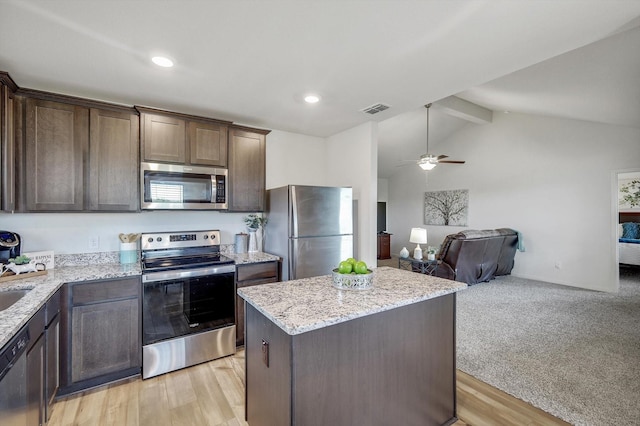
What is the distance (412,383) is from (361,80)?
2.24 m

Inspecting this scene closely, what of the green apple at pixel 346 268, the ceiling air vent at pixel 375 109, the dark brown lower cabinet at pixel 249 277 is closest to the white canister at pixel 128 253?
the dark brown lower cabinet at pixel 249 277

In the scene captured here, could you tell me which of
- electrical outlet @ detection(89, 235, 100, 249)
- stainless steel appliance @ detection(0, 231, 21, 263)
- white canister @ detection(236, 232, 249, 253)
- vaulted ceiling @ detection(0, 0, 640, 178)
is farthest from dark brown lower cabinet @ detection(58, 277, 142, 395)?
vaulted ceiling @ detection(0, 0, 640, 178)

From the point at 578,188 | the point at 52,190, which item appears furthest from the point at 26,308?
the point at 578,188

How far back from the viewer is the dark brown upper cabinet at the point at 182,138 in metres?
2.69

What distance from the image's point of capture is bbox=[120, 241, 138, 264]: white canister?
2705 millimetres

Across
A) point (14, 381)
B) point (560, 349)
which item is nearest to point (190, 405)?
point (14, 381)

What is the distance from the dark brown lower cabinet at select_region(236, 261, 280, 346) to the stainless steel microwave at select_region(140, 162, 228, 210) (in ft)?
2.37

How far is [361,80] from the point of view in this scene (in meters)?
2.38

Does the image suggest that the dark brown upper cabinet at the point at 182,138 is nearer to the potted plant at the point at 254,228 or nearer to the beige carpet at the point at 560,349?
the potted plant at the point at 254,228

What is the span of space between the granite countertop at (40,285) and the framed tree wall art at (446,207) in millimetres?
7029

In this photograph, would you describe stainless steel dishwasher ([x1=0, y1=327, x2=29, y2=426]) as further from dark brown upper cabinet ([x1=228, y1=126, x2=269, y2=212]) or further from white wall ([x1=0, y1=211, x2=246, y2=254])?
dark brown upper cabinet ([x1=228, y1=126, x2=269, y2=212])

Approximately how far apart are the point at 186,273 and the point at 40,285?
94 cm

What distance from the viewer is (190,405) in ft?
6.93

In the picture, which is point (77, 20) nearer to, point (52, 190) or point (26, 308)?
point (52, 190)
